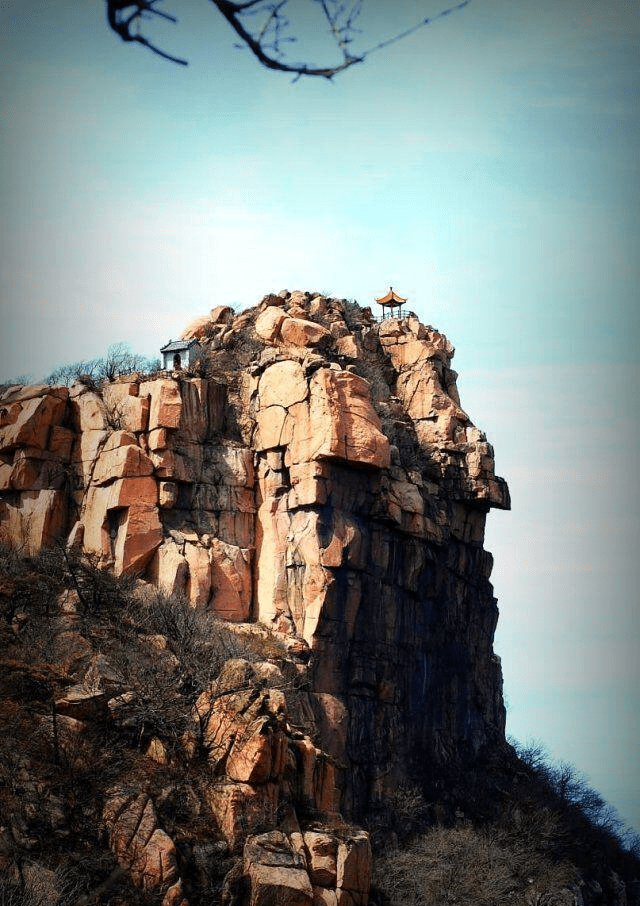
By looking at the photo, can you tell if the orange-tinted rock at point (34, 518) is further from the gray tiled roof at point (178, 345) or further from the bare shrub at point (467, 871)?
the bare shrub at point (467, 871)

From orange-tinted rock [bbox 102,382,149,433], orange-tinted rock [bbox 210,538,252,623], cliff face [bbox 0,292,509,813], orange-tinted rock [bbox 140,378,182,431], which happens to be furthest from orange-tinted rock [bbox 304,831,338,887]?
orange-tinted rock [bbox 102,382,149,433]

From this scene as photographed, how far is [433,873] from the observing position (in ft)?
147

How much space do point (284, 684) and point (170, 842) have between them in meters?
12.5

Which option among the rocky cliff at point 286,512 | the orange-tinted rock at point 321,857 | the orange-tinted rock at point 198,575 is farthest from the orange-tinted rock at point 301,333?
the orange-tinted rock at point 321,857

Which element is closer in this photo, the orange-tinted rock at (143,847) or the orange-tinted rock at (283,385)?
the orange-tinted rock at (143,847)

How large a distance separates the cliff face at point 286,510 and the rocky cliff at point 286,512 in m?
0.07

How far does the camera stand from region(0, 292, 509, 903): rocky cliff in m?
49.1

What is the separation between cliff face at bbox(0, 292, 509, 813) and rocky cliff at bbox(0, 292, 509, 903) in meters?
0.07

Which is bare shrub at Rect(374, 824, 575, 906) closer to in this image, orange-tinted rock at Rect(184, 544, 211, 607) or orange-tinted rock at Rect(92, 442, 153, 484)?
orange-tinted rock at Rect(184, 544, 211, 607)

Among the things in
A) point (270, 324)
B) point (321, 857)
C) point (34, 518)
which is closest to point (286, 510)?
point (270, 324)

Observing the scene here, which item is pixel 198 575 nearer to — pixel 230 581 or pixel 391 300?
pixel 230 581

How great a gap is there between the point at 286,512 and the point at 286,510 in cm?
7

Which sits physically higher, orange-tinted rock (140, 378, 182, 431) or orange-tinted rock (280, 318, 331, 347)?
orange-tinted rock (280, 318, 331, 347)

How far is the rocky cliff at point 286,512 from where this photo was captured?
49094 mm
